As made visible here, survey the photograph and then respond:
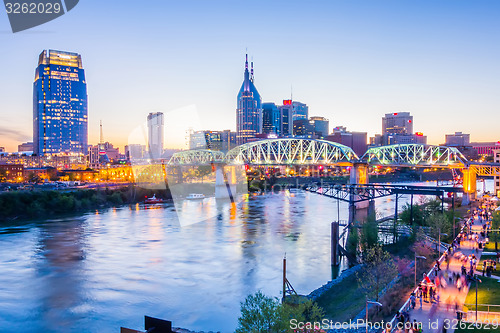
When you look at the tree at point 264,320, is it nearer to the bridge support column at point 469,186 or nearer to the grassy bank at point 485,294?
the grassy bank at point 485,294

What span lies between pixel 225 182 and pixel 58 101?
4395 inches

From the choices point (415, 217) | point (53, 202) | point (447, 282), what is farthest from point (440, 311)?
point (53, 202)

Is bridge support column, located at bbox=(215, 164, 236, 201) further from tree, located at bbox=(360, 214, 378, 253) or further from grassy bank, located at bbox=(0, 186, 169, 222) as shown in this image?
tree, located at bbox=(360, 214, 378, 253)

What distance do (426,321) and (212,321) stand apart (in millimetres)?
9661

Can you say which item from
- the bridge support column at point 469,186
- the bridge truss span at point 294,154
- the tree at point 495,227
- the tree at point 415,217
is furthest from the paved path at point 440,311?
the bridge truss span at point 294,154

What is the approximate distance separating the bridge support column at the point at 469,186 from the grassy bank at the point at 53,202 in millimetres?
54146

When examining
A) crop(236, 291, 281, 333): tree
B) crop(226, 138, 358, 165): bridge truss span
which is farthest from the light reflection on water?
crop(226, 138, 358, 165): bridge truss span

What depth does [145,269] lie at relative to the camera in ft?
87.9

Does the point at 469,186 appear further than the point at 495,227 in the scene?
Yes

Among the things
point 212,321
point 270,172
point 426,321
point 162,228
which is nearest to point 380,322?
point 426,321

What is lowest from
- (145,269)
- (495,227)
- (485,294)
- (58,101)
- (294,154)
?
(145,269)

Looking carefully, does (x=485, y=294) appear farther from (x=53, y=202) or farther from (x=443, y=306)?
(x=53, y=202)

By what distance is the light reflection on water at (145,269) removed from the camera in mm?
19156

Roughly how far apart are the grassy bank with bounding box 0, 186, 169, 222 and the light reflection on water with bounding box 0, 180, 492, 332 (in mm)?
6237
